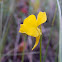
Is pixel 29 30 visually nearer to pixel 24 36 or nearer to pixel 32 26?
pixel 32 26

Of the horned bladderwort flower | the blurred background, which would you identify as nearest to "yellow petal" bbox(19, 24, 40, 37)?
the horned bladderwort flower

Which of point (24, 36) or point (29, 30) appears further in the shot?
point (24, 36)

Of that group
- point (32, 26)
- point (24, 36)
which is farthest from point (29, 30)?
point (24, 36)

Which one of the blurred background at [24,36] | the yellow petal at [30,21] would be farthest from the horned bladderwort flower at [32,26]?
the blurred background at [24,36]

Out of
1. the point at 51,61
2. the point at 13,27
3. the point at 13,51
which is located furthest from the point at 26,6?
the point at 51,61

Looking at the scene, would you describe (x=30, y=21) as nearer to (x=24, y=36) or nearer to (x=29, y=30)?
(x=29, y=30)

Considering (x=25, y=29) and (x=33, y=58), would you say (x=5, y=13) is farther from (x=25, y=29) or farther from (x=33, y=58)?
(x=25, y=29)

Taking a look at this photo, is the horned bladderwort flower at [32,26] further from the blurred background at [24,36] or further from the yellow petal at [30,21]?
the blurred background at [24,36]

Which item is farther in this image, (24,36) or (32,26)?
(24,36)
